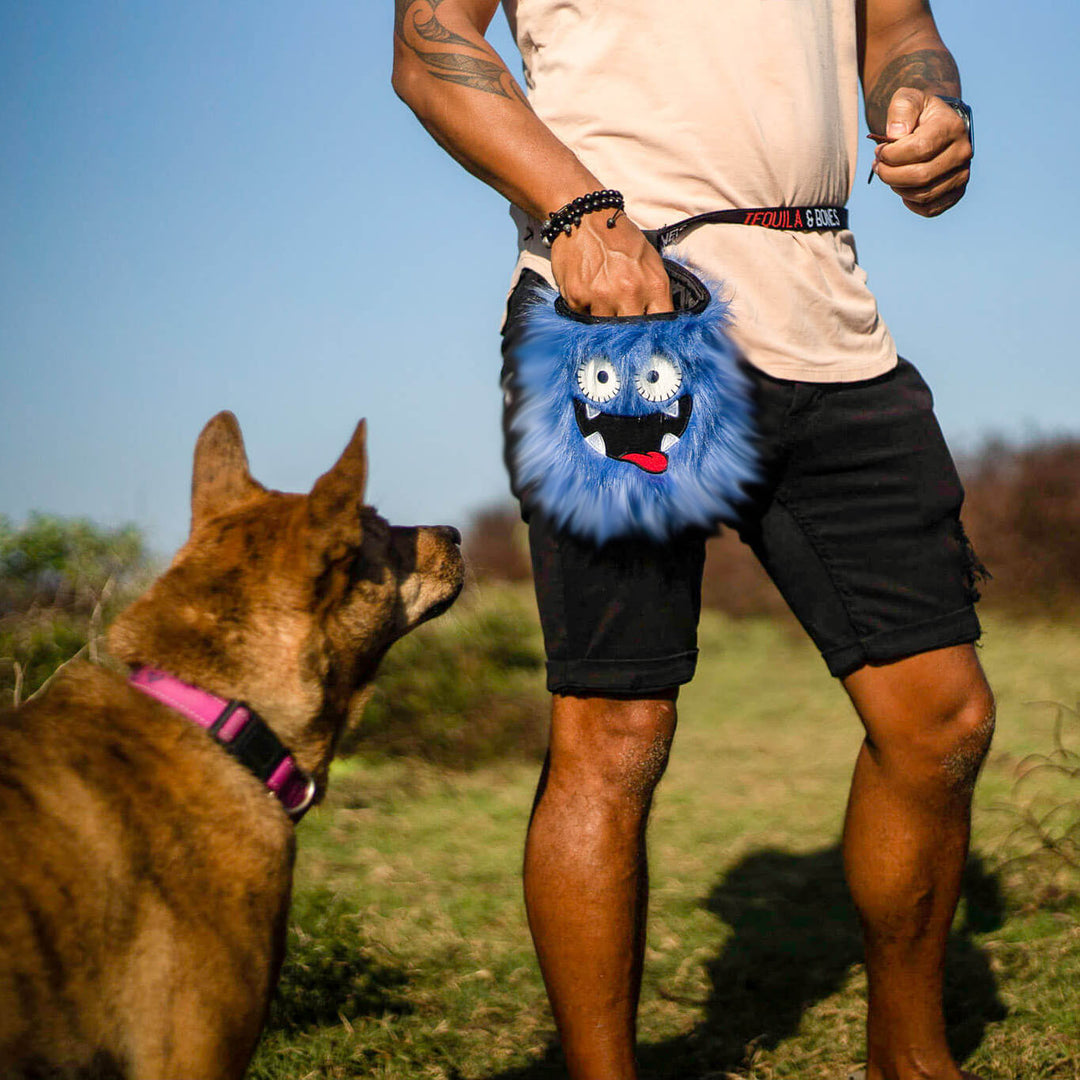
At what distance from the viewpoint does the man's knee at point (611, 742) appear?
2312 millimetres

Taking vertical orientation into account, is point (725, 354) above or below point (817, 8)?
below

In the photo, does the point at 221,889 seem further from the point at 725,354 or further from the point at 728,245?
the point at 728,245

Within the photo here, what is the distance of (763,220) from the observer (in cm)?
232

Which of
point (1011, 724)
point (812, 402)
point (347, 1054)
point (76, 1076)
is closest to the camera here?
point (76, 1076)

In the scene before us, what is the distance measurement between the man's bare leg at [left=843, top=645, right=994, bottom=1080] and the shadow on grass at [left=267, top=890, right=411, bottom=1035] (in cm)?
142

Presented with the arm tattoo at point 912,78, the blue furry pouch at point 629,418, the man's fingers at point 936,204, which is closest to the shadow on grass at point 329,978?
the blue furry pouch at point 629,418

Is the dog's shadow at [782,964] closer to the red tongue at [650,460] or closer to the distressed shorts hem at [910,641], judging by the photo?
the distressed shorts hem at [910,641]

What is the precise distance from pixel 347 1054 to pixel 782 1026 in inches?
45.5

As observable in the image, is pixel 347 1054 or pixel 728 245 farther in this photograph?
pixel 347 1054

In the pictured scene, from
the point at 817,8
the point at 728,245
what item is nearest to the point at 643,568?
the point at 728,245

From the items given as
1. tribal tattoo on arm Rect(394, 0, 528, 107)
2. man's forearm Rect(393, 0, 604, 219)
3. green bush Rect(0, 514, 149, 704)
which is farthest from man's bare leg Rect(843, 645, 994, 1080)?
green bush Rect(0, 514, 149, 704)

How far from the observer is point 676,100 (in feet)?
7.39

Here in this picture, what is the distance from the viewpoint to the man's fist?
247 centimetres

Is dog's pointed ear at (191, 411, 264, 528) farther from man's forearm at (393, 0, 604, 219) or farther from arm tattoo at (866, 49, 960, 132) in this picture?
arm tattoo at (866, 49, 960, 132)
